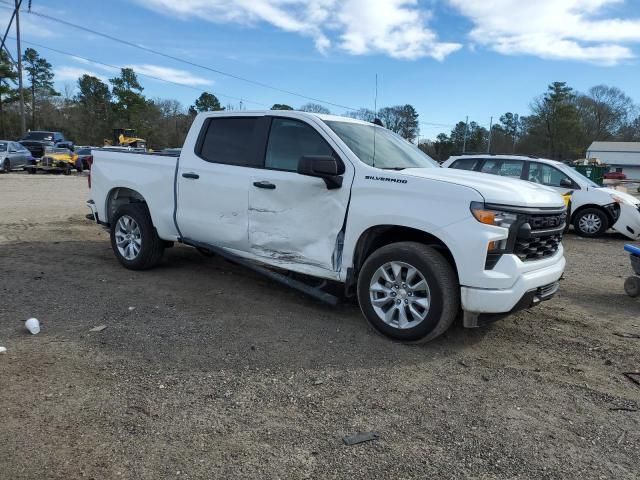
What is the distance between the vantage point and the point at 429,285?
4113mm

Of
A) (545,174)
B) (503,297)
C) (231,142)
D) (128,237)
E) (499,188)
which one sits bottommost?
(128,237)

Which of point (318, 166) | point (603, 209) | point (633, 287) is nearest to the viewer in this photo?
point (318, 166)

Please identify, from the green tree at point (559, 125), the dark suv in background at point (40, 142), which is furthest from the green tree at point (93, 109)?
the green tree at point (559, 125)

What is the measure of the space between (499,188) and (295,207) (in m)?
1.85

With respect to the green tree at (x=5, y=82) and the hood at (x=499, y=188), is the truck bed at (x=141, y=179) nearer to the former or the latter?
the hood at (x=499, y=188)

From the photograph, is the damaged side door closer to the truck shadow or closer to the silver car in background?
the truck shadow

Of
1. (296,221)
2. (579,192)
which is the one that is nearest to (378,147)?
(296,221)

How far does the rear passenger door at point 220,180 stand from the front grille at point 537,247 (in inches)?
104

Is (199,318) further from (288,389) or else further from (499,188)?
(499,188)

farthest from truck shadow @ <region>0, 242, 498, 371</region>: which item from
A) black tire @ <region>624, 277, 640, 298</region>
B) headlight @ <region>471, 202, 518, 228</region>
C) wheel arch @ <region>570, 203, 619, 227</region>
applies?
wheel arch @ <region>570, 203, 619, 227</region>

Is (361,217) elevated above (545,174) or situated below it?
below

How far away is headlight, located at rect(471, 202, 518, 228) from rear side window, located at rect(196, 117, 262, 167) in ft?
7.56

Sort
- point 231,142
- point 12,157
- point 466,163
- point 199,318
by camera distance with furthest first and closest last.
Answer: point 12,157 → point 466,163 → point 231,142 → point 199,318

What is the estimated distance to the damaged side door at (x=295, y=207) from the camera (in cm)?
469
